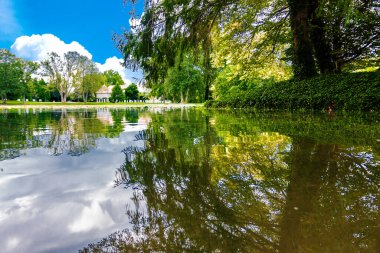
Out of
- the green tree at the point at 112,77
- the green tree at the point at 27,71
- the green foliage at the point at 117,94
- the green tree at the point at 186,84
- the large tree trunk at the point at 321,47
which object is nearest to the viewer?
the large tree trunk at the point at 321,47

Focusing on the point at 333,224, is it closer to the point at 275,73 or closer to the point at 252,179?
the point at 252,179

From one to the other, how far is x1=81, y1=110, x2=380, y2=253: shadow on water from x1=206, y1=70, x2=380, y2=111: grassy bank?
7.57 meters

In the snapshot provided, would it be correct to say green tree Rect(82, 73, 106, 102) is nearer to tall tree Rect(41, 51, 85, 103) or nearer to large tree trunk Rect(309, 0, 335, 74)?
tall tree Rect(41, 51, 85, 103)

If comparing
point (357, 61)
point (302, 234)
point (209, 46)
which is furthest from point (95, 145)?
point (357, 61)

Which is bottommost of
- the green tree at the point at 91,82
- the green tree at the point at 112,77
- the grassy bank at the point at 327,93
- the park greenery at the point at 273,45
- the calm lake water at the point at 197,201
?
the calm lake water at the point at 197,201

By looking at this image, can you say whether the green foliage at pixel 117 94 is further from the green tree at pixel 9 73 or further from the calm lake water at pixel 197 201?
the calm lake water at pixel 197 201

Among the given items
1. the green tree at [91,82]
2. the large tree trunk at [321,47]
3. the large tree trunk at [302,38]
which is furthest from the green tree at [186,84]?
the large tree trunk at [302,38]

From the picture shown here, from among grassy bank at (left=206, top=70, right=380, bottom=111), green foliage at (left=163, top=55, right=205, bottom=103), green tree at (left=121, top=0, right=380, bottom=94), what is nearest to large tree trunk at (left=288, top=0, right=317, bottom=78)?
green tree at (left=121, top=0, right=380, bottom=94)

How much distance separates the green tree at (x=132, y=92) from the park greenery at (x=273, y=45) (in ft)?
229

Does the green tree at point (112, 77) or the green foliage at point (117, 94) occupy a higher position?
the green tree at point (112, 77)

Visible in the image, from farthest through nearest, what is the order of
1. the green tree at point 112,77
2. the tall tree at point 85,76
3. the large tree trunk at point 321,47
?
the green tree at point 112,77 → the tall tree at point 85,76 → the large tree trunk at point 321,47

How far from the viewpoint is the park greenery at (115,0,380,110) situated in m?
9.06

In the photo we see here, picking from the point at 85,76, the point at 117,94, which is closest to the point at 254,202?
the point at 85,76

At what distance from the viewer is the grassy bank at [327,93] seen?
33.1 feet
